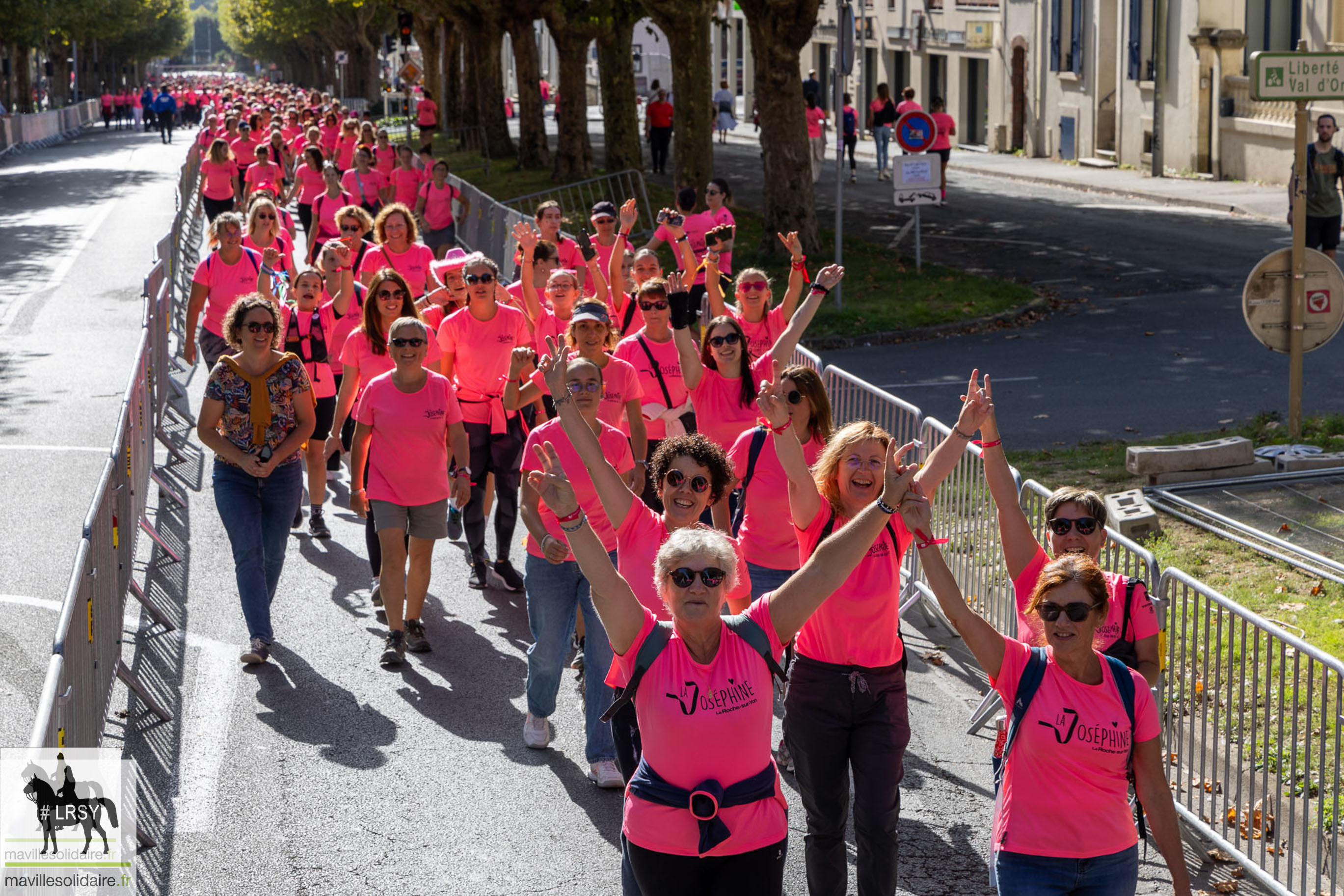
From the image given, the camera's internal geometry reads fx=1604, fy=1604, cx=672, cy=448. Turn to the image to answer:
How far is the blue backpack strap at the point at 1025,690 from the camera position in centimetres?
454

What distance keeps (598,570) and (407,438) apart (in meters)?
3.96

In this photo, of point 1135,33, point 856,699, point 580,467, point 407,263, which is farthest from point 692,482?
point 1135,33

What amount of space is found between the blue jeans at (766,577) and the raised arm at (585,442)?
1.21 metres

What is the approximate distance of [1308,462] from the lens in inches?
438

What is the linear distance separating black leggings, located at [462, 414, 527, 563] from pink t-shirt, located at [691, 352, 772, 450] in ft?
6.22

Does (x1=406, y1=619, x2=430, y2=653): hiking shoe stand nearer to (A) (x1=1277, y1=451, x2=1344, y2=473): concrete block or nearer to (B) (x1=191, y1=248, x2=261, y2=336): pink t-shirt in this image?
(B) (x1=191, y1=248, x2=261, y2=336): pink t-shirt

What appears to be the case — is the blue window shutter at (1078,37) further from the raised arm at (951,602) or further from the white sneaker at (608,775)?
the raised arm at (951,602)

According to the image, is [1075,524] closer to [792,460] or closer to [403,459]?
[792,460]

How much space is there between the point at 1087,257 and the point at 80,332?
1375 cm

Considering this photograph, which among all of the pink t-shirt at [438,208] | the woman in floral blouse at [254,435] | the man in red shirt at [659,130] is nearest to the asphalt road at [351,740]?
the woman in floral blouse at [254,435]

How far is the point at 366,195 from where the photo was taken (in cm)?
2005

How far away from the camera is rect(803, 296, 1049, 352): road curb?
1773cm

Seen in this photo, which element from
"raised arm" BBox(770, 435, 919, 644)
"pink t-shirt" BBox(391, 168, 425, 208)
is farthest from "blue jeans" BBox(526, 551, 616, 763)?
"pink t-shirt" BBox(391, 168, 425, 208)

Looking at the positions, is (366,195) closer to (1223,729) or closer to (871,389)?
(871,389)
